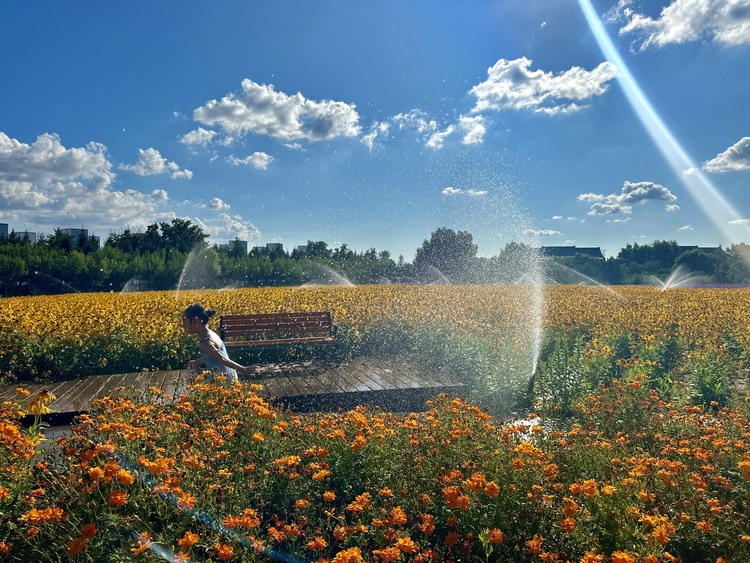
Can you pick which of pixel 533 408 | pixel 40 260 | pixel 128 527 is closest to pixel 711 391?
pixel 533 408

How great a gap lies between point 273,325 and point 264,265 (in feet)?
105

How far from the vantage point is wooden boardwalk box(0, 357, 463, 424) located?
19.0 ft

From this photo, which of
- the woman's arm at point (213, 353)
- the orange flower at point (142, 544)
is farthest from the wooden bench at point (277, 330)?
the orange flower at point (142, 544)

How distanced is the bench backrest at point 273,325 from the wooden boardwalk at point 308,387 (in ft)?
3.08

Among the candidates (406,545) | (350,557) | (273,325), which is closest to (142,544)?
Answer: (350,557)

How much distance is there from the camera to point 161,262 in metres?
34.1

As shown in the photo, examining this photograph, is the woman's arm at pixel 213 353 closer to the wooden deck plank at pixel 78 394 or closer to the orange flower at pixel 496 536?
the wooden deck plank at pixel 78 394

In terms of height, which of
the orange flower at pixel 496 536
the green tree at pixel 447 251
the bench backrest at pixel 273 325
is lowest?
the orange flower at pixel 496 536

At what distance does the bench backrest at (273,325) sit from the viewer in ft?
25.9

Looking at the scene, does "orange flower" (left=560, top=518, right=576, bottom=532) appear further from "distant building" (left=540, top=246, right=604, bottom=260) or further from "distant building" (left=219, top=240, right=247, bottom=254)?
"distant building" (left=540, top=246, right=604, bottom=260)

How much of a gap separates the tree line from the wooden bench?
521 inches

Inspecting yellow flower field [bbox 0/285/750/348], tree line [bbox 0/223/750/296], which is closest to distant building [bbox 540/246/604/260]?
tree line [bbox 0/223/750/296]

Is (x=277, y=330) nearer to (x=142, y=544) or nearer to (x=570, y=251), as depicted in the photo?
(x=142, y=544)

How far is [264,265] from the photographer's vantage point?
39.2m
